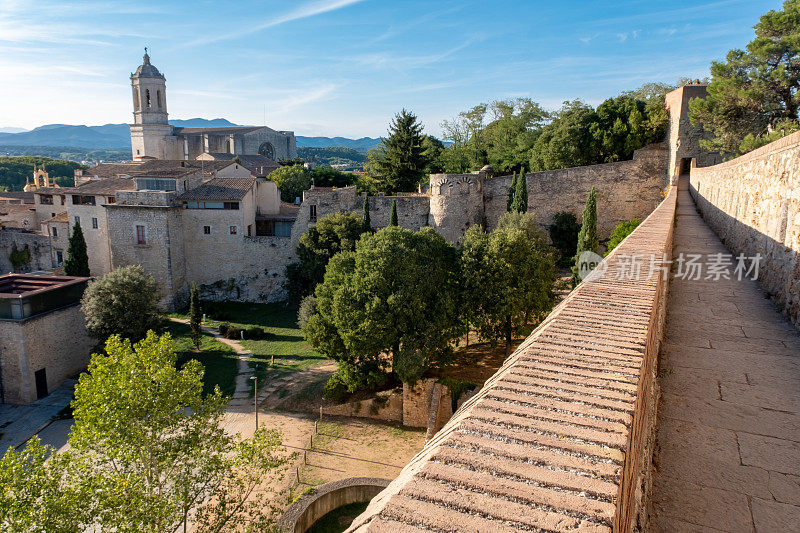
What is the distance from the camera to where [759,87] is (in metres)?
21.9

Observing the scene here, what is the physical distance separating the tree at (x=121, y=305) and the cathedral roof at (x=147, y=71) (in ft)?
141

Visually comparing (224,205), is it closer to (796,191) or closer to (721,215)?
(721,215)

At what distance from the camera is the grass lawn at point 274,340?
930 inches

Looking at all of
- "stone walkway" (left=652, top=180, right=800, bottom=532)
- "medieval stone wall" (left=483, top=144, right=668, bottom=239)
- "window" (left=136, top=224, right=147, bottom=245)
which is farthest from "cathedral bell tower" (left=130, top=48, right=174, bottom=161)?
"stone walkway" (left=652, top=180, right=800, bottom=532)

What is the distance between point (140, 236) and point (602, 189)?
1188 inches

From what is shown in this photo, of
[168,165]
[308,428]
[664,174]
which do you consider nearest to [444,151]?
[664,174]

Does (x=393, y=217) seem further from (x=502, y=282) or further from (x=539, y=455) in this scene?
(x=539, y=455)

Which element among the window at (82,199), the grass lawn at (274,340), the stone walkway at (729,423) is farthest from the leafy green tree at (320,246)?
the stone walkway at (729,423)

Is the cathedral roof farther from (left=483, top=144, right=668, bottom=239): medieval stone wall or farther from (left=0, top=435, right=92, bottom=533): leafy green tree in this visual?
(left=0, top=435, right=92, bottom=533): leafy green tree

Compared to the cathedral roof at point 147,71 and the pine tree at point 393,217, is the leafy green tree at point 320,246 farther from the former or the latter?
the cathedral roof at point 147,71

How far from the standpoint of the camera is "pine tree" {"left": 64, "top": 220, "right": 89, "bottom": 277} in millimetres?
28984

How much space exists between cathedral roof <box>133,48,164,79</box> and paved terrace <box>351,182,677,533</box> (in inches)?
2700

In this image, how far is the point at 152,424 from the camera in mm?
10250

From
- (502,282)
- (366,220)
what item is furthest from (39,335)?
(502,282)
